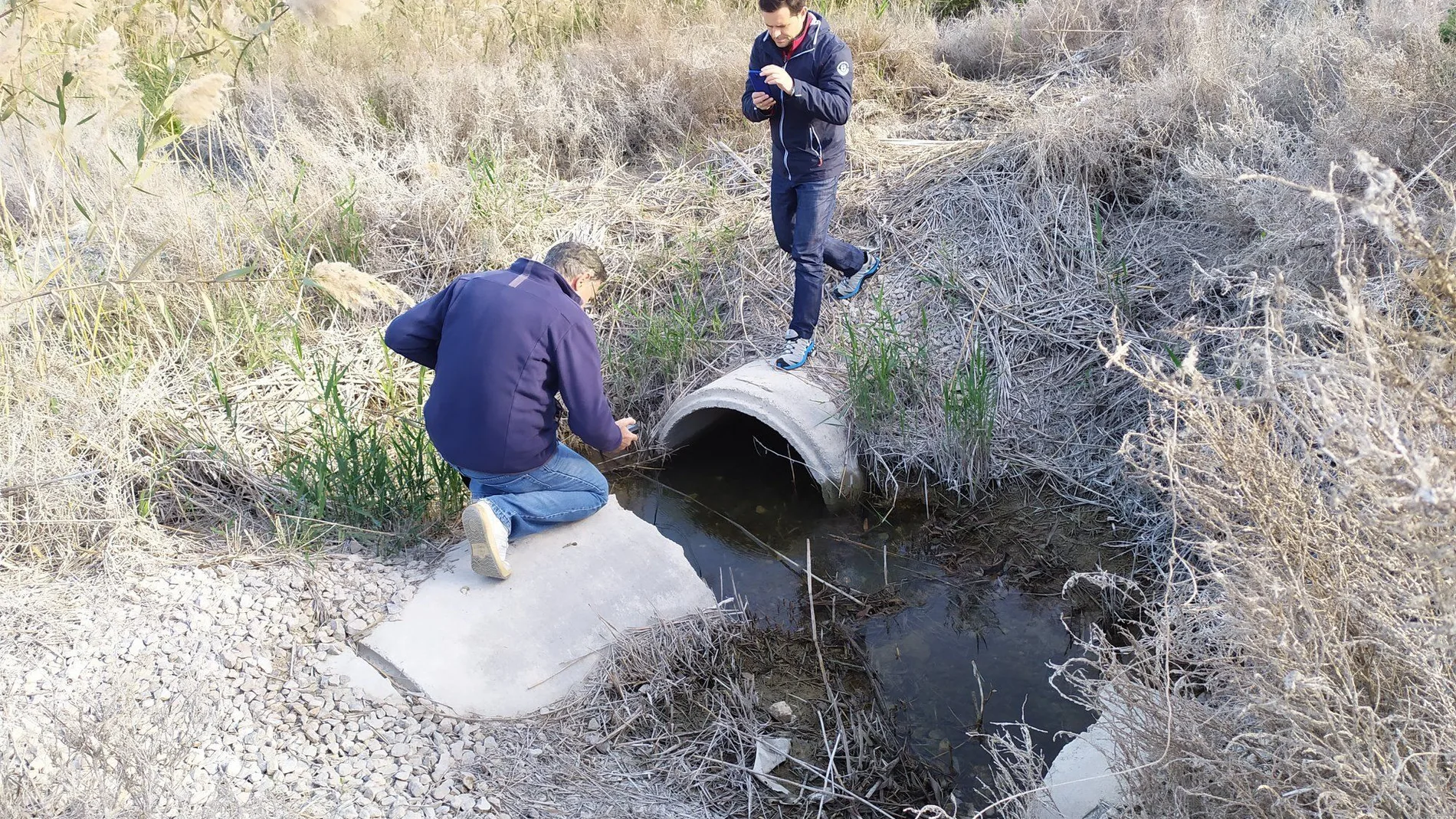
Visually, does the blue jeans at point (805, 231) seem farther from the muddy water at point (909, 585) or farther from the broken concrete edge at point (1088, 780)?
the broken concrete edge at point (1088, 780)

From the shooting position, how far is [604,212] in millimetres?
6633

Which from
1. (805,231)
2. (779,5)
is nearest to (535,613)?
(805,231)

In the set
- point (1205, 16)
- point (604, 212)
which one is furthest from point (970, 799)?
point (1205, 16)

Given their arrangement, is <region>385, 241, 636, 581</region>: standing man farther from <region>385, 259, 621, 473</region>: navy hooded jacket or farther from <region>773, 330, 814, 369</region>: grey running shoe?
<region>773, 330, 814, 369</region>: grey running shoe

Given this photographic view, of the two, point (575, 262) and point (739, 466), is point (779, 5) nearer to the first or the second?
point (575, 262)

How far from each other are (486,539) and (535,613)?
0.32 metres

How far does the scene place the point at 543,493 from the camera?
157 inches

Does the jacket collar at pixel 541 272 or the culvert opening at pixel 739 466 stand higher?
the jacket collar at pixel 541 272

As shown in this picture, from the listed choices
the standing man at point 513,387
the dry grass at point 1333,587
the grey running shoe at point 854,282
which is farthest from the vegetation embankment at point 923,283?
the standing man at point 513,387

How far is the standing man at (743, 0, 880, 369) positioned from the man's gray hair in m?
1.29

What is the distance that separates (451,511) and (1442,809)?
11.6 ft

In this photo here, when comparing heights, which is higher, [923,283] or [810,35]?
[810,35]

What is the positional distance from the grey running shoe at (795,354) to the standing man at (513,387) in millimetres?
1363

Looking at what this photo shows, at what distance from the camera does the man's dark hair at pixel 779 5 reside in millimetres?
4512
